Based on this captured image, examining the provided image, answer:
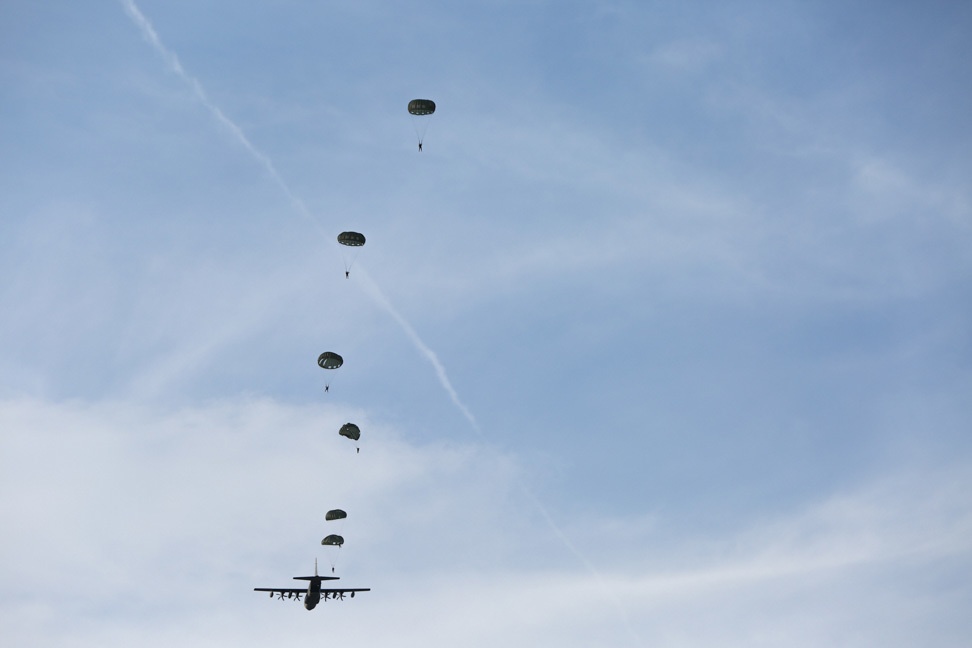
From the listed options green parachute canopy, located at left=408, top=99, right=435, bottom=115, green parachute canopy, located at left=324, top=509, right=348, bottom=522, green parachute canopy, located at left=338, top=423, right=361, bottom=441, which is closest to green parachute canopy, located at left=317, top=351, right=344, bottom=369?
green parachute canopy, located at left=338, top=423, right=361, bottom=441

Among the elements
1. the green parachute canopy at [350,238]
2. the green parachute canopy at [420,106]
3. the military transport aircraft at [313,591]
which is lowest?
the military transport aircraft at [313,591]

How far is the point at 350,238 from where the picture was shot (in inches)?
3617

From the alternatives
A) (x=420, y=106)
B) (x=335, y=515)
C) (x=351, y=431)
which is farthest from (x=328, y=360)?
(x=420, y=106)

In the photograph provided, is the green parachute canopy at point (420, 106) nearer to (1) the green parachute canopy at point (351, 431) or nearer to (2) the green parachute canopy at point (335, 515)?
(1) the green parachute canopy at point (351, 431)

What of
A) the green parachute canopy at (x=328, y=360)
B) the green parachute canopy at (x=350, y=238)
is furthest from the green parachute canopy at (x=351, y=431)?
the green parachute canopy at (x=350, y=238)

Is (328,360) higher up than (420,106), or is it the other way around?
(420,106)

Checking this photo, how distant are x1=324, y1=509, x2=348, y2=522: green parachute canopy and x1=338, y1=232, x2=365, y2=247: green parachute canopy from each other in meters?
30.5

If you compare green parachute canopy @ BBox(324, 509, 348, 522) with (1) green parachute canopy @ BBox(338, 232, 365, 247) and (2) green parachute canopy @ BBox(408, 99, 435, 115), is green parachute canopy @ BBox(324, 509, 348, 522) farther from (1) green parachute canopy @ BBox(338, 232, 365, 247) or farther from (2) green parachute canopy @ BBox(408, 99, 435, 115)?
(2) green parachute canopy @ BBox(408, 99, 435, 115)

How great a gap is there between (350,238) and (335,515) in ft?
104

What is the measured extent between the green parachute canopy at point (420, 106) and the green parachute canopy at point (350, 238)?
49.9 feet

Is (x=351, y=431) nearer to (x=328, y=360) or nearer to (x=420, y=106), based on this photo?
(x=328, y=360)

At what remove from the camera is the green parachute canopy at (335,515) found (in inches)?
3674

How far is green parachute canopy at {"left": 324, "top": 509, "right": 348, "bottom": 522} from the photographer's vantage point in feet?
306

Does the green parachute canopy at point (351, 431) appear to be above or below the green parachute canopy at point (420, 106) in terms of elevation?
below
